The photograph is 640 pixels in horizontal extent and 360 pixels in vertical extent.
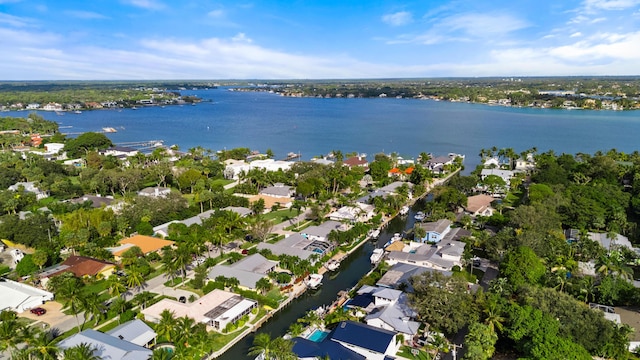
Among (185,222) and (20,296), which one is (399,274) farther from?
(20,296)

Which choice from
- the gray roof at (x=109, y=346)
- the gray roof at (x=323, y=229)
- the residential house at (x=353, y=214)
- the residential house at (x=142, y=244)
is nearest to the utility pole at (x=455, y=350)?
the gray roof at (x=109, y=346)

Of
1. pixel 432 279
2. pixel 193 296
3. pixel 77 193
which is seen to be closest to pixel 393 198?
pixel 432 279

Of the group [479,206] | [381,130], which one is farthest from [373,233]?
[381,130]

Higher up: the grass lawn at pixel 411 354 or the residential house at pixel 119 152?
the residential house at pixel 119 152

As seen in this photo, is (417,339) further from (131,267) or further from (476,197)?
(476,197)

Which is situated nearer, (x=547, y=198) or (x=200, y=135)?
(x=547, y=198)

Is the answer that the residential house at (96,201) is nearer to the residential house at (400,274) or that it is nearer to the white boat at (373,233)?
the white boat at (373,233)
